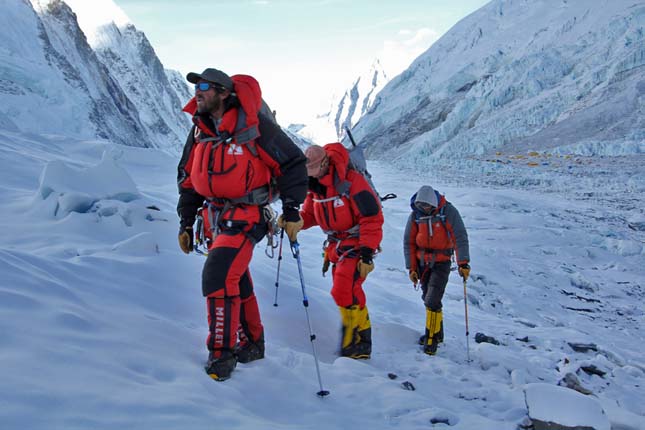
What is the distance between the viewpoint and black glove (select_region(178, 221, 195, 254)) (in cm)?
397

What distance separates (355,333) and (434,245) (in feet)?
6.15

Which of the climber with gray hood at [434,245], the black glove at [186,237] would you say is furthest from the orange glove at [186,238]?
the climber with gray hood at [434,245]

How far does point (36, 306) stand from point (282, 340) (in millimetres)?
2117

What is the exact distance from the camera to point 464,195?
2111 cm

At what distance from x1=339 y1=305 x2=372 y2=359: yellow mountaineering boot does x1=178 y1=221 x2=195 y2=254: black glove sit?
1.66 m

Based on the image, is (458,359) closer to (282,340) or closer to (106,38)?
(282,340)

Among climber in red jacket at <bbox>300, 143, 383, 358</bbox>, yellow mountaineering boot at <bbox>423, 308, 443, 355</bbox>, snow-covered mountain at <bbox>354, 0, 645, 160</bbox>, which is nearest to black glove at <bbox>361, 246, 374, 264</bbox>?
climber in red jacket at <bbox>300, 143, 383, 358</bbox>

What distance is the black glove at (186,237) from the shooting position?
3.97m

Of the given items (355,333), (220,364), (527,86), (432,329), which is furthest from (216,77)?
(527,86)

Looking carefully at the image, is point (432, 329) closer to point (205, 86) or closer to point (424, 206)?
point (424, 206)

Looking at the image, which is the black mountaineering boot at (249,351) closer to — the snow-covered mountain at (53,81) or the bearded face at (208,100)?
the bearded face at (208,100)

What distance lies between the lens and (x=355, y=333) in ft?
15.4

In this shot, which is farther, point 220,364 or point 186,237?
point 186,237

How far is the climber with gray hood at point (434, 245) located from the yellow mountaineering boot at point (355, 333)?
1.31 m
